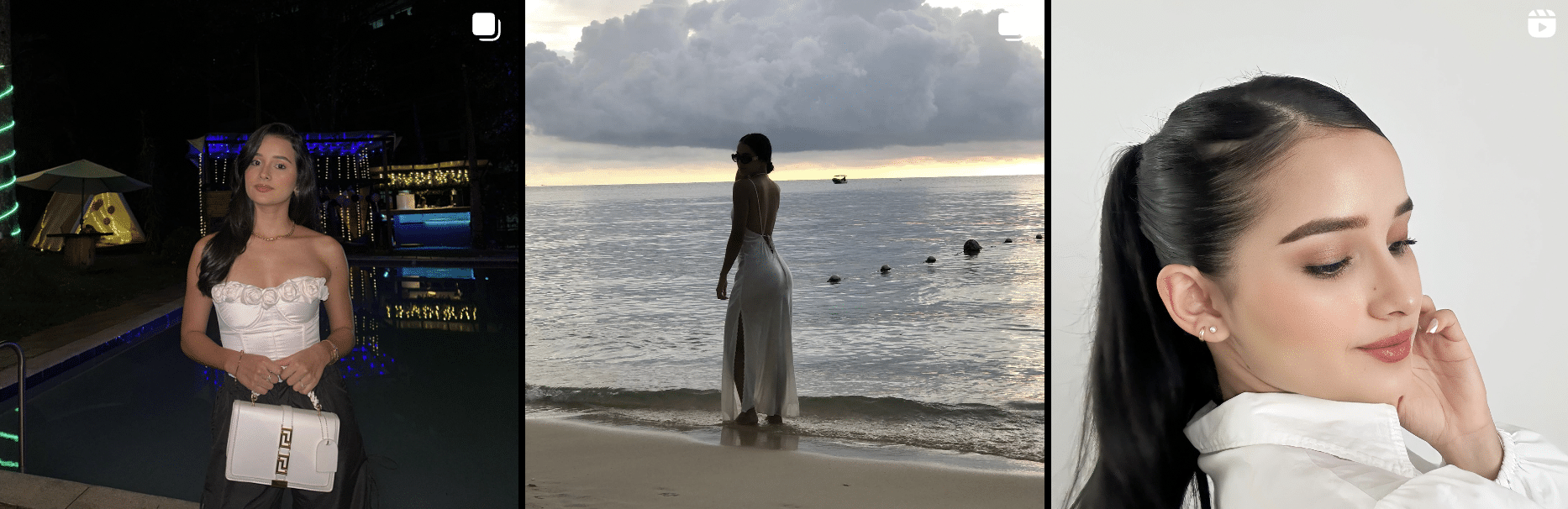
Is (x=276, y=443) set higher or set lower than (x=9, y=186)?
lower

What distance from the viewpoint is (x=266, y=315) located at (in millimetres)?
2299

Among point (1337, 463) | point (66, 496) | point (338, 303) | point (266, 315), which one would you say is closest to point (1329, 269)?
point (1337, 463)

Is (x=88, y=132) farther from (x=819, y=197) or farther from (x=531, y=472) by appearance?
(x=819, y=197)

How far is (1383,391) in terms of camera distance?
70.1 inches

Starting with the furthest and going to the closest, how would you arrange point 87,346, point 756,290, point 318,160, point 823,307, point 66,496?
point 823,307 < point 87,346 < point 756,290 < point 318,160 < point 66,496

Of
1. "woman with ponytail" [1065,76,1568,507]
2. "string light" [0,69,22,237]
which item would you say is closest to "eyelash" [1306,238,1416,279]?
"woman with ponytail" [1065,76,1568,507]

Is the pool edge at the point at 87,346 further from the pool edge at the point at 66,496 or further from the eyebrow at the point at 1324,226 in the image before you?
the eyebrow at the point at 1324,226

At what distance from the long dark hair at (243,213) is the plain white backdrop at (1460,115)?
2.00 meters

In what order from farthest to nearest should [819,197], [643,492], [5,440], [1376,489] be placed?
1. [819,197]
2. [5,440]
3. [643,492]
4. [1376,489]

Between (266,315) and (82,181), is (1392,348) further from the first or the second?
(82,181)

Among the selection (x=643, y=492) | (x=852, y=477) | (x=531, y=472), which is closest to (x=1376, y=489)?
(x=852, y=477)

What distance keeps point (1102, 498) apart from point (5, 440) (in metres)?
3.94

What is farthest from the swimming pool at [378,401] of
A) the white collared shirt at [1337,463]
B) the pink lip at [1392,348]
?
the pink lip at [1392,348]

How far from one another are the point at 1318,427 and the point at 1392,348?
0.26m
